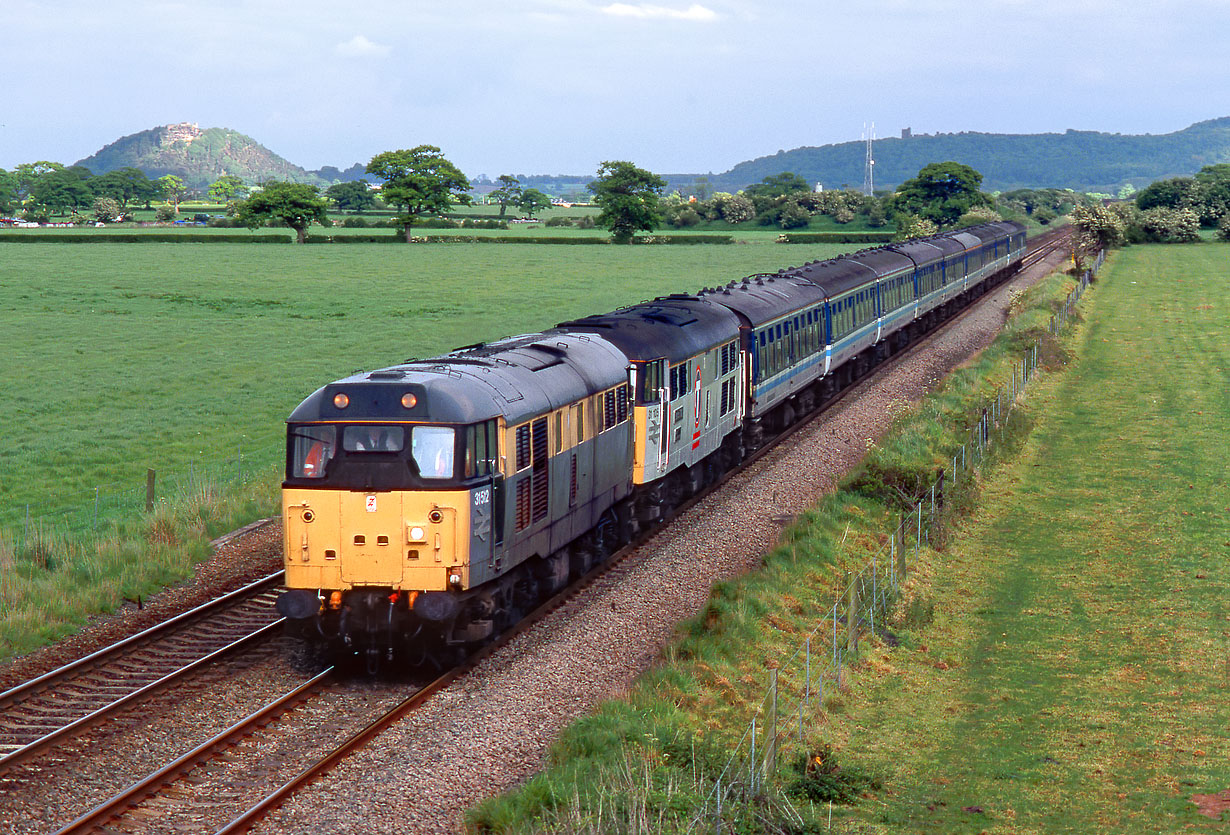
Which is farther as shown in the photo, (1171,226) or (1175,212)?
(1175,212)

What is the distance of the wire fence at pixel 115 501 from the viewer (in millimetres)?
25328

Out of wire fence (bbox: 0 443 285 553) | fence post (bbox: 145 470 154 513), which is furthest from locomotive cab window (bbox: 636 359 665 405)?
fence post (bbox: 145 470 154 513)

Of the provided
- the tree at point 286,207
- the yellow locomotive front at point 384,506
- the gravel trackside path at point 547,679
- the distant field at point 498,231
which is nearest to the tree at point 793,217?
the distant field at point 498,231

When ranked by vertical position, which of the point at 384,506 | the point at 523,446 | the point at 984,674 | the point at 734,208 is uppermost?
the point at 734,208

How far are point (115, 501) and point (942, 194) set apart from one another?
137728 millimetres

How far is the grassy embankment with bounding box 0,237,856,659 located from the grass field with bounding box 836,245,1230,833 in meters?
12.0

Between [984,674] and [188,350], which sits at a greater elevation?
[188,350]

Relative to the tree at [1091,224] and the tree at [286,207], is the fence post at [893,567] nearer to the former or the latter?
the tree at [1091,224]

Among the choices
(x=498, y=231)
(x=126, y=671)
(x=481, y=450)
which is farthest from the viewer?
(x=498, y=231)

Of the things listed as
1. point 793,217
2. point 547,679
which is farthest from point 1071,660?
point 793,217

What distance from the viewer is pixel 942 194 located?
15438cm

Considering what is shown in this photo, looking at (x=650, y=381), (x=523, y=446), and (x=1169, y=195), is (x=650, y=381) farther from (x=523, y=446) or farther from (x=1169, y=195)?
(x=1169, y=195)

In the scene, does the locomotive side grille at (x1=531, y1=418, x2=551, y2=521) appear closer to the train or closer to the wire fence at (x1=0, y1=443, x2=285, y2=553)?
the train

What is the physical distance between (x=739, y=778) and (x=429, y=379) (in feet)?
20.6
